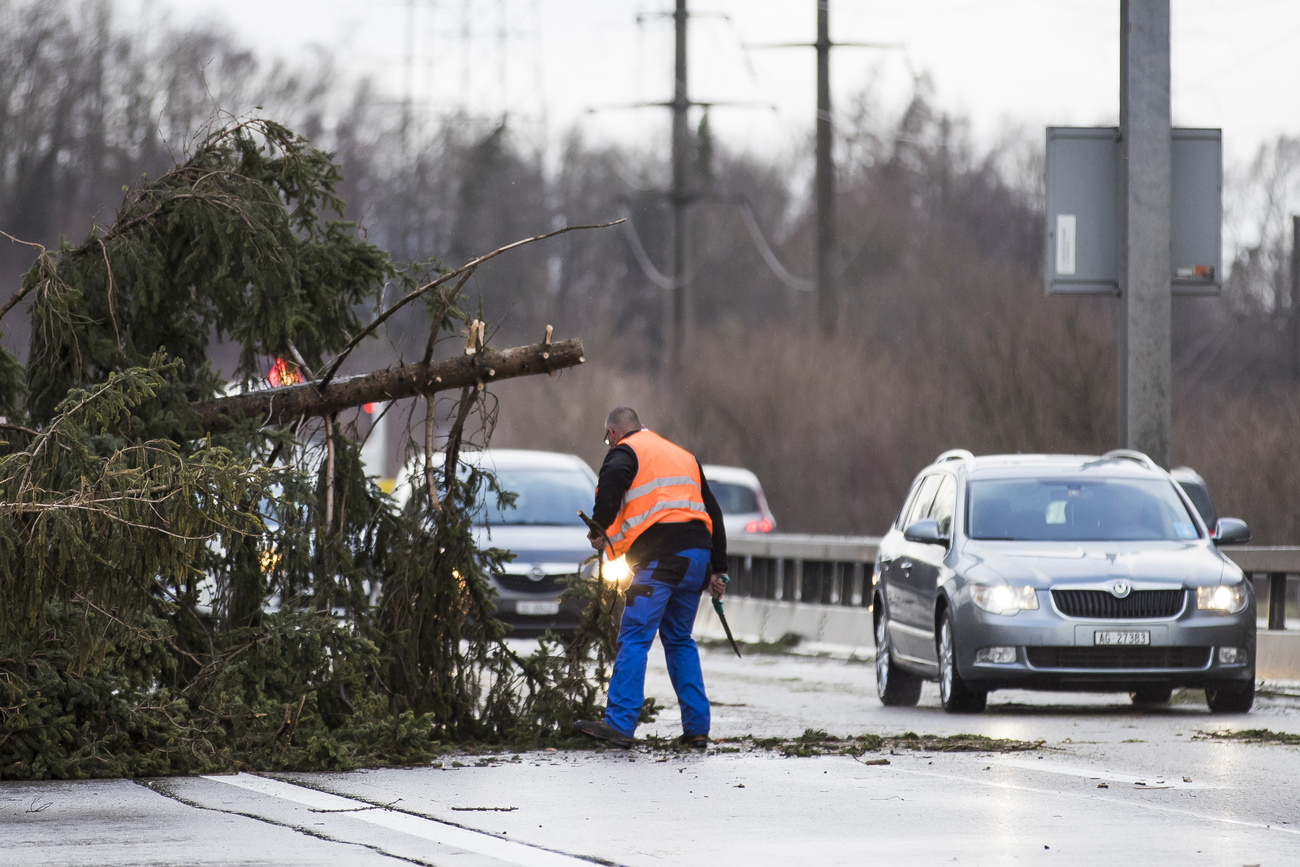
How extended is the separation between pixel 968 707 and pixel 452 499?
387 cm

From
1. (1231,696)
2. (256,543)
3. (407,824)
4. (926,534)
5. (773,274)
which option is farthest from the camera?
(773,274)

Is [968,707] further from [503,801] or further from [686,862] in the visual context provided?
[686,862]

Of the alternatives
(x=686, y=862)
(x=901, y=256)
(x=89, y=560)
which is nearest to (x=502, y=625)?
(x=89, y=560)

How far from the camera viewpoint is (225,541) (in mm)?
9461

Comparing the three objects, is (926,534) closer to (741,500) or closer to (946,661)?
(946,661)

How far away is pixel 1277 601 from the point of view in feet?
53.2

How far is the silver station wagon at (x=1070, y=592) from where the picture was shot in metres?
13.3

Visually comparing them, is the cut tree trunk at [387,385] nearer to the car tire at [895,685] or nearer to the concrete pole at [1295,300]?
the car tire at [895,685]

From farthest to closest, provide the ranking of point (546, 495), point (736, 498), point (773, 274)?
point (773, 274) < point (736, 498) < point (546, 495)

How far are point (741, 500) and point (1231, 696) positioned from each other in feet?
47.9

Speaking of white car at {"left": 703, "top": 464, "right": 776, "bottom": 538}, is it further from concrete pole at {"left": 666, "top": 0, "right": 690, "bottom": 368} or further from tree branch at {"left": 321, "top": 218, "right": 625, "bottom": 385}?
tree branch at {"left": 321, "top": 218, "right": 625, "bottom": 385}

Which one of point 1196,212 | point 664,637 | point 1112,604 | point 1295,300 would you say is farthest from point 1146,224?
point 1295,300

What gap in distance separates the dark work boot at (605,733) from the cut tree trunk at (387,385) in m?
1.85

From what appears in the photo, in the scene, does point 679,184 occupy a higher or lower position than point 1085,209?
higher
